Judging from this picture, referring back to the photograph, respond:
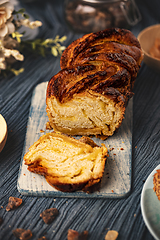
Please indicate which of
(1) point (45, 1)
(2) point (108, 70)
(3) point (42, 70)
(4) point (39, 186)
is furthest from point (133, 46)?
(1) point (45, 1)

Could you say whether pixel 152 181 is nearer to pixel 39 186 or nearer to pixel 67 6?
pixel 39 186

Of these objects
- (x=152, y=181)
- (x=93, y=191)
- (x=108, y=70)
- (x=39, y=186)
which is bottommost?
(x=152, y=181)

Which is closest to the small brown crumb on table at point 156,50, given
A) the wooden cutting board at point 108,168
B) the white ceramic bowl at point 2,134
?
the wooden cutting board at point 108,168

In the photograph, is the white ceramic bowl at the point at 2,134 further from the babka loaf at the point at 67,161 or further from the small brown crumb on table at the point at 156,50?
the small brown crumb on table at the point at 156,50

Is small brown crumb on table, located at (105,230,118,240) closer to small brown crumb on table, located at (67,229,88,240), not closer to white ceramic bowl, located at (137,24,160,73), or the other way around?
small brown crumb on table, located at (67,229,88,240)

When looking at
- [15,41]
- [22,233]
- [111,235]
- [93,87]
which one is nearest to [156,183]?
[111,235]

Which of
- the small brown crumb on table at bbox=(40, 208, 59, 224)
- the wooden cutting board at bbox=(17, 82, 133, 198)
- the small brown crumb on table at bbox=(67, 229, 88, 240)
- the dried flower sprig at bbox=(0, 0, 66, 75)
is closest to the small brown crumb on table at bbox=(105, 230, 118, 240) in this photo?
the small brown crumb on table at bbox=(67, 229, 88, 240)

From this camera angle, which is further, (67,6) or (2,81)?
(67,6)
